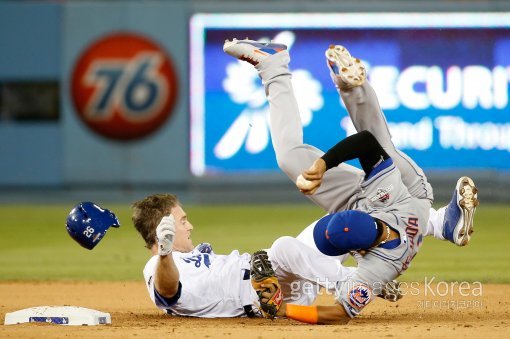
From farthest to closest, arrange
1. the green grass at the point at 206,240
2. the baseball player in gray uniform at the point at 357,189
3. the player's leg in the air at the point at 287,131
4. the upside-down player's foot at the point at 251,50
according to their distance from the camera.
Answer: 1. the green grass at the point at 206,240
2. the upside-down player's foot at the point at 251,50
3. the player's leg in the air at the point at 287,131
4. the baseball player in gray uniform at the point at 357,189

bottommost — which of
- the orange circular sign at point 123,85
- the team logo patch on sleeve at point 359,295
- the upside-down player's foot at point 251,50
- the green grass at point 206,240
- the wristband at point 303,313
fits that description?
the green grass at point 206,240

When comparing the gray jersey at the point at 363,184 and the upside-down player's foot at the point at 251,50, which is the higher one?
the upside-down player's foot at the point at 251,50

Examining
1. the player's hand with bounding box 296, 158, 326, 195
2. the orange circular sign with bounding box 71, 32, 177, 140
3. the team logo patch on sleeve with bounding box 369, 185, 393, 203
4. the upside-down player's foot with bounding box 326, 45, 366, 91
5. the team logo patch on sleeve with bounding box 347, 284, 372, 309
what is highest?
the orange circular sign with bounding box 71, 32, 177, 140

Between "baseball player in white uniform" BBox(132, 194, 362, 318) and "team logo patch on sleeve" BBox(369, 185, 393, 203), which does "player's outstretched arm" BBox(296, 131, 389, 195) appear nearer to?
"team logo patch on sleeve" BBox(369, 185, 393, 203)

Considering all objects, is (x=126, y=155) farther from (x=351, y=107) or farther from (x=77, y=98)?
(x=351, y=107)

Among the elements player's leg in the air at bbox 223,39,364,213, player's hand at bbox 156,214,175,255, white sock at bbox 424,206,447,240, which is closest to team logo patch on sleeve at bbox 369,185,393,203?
player's leg in the air at bbox 223,39,364,213

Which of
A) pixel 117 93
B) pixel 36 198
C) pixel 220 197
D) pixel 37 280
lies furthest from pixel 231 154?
pixel 37 280

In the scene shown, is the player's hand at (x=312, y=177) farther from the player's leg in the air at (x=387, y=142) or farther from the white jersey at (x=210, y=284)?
the white jersey at (x=210, y=284)

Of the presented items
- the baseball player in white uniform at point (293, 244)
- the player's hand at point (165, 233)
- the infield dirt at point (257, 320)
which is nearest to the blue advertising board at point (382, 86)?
the infield dirt at point (257, 320)
